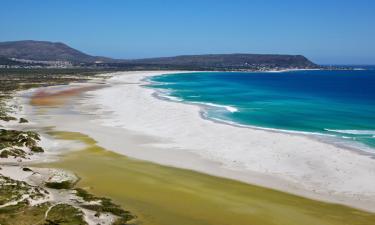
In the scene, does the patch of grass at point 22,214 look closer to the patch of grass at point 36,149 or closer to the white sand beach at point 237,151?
the white sand beach at point 237,151

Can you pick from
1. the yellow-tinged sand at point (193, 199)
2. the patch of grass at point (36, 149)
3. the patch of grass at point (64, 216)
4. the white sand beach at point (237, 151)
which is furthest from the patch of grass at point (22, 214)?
the patch of grass at point (36, 149)

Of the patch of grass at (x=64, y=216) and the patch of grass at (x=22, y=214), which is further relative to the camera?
the patch of grass at (x=64, y=216)

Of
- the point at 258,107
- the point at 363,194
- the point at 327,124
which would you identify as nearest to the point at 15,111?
the point at 258,107

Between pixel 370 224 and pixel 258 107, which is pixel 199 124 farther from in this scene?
pixel 370 224

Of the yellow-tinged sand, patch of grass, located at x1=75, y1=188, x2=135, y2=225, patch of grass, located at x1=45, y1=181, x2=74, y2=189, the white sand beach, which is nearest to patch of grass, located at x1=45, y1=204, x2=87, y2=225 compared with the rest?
patch of grass, located at x1=75, y1=188, x2=135, y2=225

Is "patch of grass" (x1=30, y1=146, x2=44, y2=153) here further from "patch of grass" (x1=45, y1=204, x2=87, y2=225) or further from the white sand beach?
"patch of grass" (x1=45, y1=204, x2=87, y2=225)

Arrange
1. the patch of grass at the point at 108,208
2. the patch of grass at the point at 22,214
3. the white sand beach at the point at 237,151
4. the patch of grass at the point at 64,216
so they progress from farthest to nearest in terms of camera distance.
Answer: the white sand beach at the point at 237,151, the patch of grass at the point at 108,208, the patch of grass at the point at 64,216, the patch of grass at the point at 22,214
